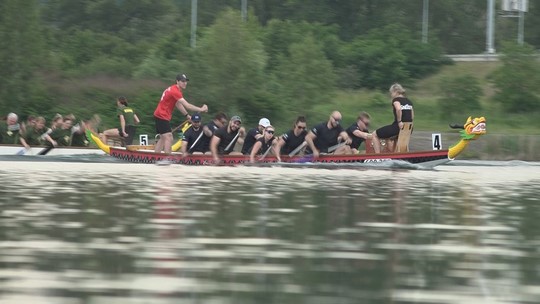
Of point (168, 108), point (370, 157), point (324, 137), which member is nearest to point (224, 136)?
point (168, 108)

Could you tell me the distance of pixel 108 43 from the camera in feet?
232

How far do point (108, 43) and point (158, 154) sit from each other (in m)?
43.5

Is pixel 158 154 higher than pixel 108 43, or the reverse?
pixel 108 43

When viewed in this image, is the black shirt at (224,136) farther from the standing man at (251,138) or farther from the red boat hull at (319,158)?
the red boat hull at (319,158)

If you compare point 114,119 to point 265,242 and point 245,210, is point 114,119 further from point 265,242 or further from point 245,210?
point 265,242

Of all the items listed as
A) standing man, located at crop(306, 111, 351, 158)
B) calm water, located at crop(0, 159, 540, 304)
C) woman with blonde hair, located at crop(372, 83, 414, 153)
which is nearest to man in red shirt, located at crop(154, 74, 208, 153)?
standing man, located at crop(306, 111, 351, 158)

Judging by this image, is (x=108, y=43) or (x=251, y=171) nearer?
(x=251, y=171)

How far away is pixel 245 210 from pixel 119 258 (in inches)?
A: 196

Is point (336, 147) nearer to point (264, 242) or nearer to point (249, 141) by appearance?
point (249, 141)

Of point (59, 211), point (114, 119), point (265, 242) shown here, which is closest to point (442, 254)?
point (265, 242)

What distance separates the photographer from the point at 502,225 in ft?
47.8

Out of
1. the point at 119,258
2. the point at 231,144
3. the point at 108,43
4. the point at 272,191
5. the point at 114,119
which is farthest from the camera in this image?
the point at 108,43

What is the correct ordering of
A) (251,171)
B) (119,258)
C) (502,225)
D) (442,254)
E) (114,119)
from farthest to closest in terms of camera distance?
(114,119)
(251,171)
(502,225)
(442,254)
(119,258)

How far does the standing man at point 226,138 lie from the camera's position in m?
26.8
